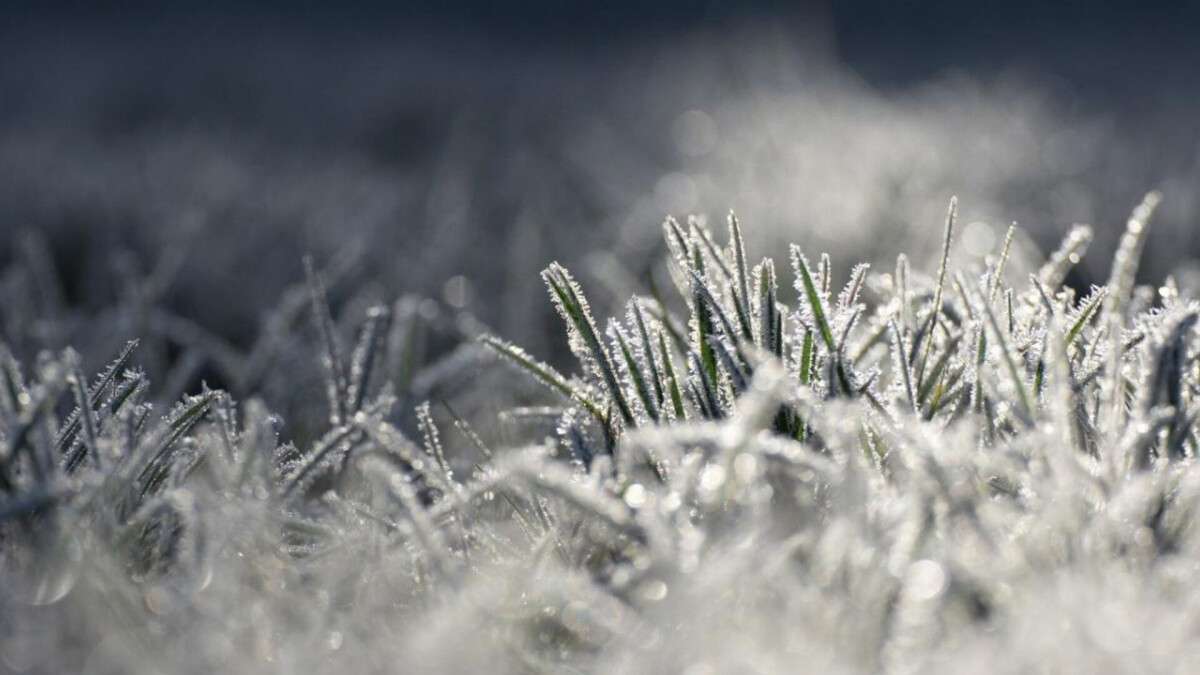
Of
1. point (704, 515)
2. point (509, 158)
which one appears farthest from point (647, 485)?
point (509, 158)

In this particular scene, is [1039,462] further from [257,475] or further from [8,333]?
[8,333]

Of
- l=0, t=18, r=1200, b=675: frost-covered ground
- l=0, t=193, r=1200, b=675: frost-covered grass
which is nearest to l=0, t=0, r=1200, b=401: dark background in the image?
Answer: l=0, t=18, r=1200, b=675: frost-covered ground

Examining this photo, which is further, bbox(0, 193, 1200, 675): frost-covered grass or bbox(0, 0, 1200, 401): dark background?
bbox(0, 0, 1200, 401): dark background

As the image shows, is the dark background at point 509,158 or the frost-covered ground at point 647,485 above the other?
the frost-covered ground at point 647,485

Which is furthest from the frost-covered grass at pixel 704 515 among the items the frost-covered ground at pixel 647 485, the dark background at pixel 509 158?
the dark background at pixel 509 158

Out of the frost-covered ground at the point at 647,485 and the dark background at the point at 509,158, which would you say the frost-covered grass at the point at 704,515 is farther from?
the dark background at the point at 509,158

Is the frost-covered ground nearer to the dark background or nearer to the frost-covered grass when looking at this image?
the frost-covered grass

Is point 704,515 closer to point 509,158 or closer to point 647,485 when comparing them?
point 647,485

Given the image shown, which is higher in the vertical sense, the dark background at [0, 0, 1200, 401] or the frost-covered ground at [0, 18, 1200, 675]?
the frost-covered ground at [0, 18, 1200, 675]

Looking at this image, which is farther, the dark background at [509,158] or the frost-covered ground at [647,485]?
the dark background at [509,158]
